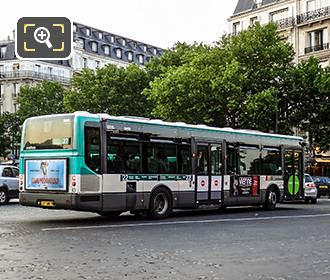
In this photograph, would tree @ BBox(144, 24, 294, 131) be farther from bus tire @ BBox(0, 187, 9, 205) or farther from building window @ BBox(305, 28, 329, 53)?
bus tire @ BBox(0, 187, 9, 205)

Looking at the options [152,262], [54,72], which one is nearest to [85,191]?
[152,262]

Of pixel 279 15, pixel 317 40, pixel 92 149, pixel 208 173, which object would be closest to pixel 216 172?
pixel 208 173

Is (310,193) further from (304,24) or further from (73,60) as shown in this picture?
(73,60)

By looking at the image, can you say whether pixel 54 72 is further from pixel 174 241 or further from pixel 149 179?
pixel 174 241

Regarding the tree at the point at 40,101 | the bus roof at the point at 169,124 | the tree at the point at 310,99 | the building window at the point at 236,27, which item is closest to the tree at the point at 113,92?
the building window at the point at 236,27

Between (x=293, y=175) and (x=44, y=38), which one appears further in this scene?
(x=293, y=175)

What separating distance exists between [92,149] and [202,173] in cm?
489

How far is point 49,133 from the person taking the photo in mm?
16938

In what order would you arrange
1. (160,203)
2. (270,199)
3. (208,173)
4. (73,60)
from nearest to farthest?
(160,203) < (208,173) < (270,199) < (73,60)

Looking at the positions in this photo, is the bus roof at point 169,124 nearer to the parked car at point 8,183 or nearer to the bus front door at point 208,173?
the bus front door at point 208,173

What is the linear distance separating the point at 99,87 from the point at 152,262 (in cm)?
4532

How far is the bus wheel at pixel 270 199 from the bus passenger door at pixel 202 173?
3.82m

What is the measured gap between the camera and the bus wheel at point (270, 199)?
76.9ft

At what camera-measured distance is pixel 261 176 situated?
906 inches
